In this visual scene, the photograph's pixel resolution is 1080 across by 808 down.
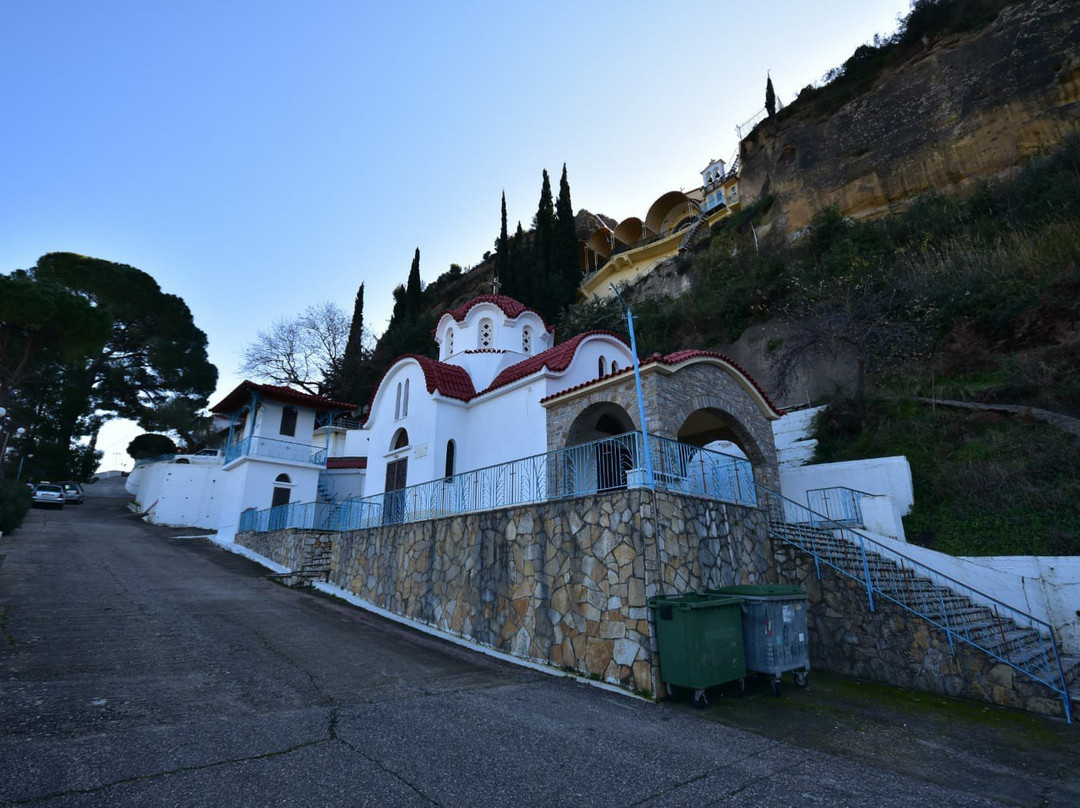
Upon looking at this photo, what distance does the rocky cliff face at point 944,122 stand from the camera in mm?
21484

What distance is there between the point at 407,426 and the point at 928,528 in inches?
522

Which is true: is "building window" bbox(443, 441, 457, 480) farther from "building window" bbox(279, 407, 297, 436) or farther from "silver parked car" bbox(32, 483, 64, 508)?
"silver parked car" bbox(32, 483, 64, 508)

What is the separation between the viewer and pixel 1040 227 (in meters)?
18.5

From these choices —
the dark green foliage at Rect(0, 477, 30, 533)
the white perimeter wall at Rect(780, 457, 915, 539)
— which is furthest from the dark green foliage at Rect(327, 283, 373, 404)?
the white perimeter wall at Rect(780, 457, 915, 539)

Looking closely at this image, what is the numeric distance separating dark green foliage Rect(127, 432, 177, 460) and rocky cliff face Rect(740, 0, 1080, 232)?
130 feet

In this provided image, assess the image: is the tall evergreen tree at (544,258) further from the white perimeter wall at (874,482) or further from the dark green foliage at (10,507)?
the dark green foliage at (10,507)

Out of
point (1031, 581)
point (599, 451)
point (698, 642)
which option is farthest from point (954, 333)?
point (698, 642)

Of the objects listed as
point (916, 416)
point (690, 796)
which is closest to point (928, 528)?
point (916, 416)

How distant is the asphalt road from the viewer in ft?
12.6

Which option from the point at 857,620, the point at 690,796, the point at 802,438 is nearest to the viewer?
the point at 690,796

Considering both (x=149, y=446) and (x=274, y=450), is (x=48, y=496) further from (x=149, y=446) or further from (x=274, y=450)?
(x=274, y=450)

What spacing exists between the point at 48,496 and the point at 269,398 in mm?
14419

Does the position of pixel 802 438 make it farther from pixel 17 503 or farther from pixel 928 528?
pixel 17 503

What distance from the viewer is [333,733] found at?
4.82 m
